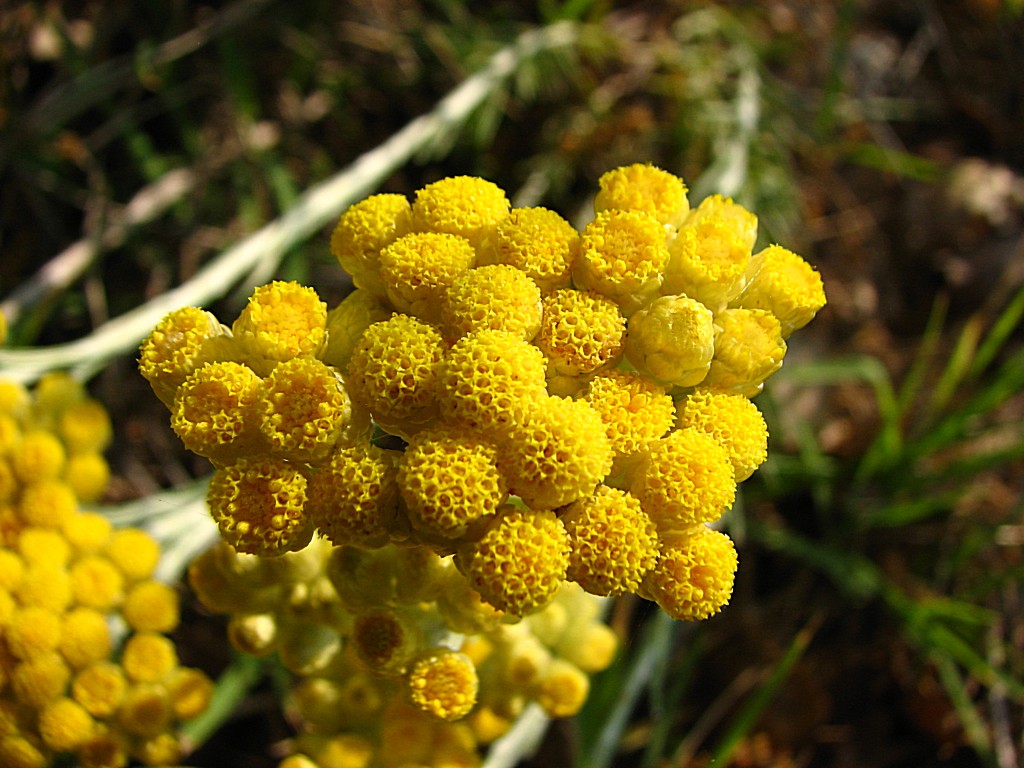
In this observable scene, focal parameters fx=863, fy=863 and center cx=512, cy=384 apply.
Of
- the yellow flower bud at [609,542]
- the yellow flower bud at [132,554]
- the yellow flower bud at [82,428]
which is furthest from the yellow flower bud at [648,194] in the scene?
the yellow flower bud at [82,428]

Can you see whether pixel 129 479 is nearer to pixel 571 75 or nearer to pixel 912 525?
pixel 571 75

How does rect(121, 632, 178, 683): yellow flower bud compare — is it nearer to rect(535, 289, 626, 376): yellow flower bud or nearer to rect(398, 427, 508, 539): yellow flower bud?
rect(398, 427, 508, 539): yellow flower bud

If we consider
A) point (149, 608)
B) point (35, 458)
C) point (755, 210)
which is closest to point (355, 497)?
point (149, 608)

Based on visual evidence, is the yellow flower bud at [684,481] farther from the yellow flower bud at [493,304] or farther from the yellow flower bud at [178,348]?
the yellow flower bud at [178,348]

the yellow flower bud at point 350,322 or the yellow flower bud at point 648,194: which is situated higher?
the yellow flower bud at point 648,194

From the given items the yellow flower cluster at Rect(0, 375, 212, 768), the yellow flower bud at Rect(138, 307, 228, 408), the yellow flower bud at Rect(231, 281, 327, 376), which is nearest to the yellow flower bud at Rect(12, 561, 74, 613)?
the yellow flower cluster at Rect(0, 375, 212, 768)

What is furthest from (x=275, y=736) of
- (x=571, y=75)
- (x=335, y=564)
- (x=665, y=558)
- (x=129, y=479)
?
(x=571, y=75)

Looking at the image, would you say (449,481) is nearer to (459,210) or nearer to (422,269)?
(422,269)

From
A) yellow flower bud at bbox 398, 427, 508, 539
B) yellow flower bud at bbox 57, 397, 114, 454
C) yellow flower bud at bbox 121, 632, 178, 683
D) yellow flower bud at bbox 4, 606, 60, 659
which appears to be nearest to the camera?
yellow flower bud at bbox 398, 427, 508, 539
